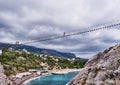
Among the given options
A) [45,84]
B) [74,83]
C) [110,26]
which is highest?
[110,26]

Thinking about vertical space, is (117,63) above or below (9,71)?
above

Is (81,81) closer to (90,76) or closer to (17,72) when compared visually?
(90,76)

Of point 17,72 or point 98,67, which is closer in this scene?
point 98,67

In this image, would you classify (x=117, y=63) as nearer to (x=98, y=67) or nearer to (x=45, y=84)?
(x=98, y=67)

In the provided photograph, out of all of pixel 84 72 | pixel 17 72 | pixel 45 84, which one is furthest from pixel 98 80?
pixel 17 72

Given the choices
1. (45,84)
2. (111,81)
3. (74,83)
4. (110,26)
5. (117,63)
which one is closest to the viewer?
(111,81)

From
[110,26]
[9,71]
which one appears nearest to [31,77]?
[9,71]

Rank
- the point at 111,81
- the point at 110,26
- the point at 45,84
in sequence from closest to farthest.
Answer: the point at 111,81 < the point at 110,26 < the point at 45,84
